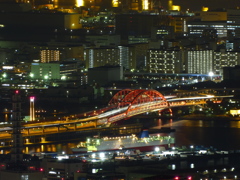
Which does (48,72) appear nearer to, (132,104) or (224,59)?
(224,59)

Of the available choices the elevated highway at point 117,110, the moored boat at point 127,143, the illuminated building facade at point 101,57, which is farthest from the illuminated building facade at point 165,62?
the moored boat at point 127,143

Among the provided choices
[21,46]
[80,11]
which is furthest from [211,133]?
[80,11]

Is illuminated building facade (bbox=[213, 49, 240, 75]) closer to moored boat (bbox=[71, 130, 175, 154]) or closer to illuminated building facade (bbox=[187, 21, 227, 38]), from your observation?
illuminated building facade (bbox=[187, 21, 227, 38])

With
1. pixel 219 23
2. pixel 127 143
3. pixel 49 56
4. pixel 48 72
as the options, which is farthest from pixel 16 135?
pixel 219 23

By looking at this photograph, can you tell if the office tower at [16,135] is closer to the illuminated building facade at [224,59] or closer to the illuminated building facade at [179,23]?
the illuminated building facade at [224,59]

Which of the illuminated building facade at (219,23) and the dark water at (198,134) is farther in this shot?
the illuminated building facade at (219,23)

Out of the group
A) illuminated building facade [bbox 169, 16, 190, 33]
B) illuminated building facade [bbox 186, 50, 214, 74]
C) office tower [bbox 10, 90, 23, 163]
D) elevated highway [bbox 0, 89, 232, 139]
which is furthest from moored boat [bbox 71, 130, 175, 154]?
illuminated building facade [bbox 169, 16, 190, 33]
